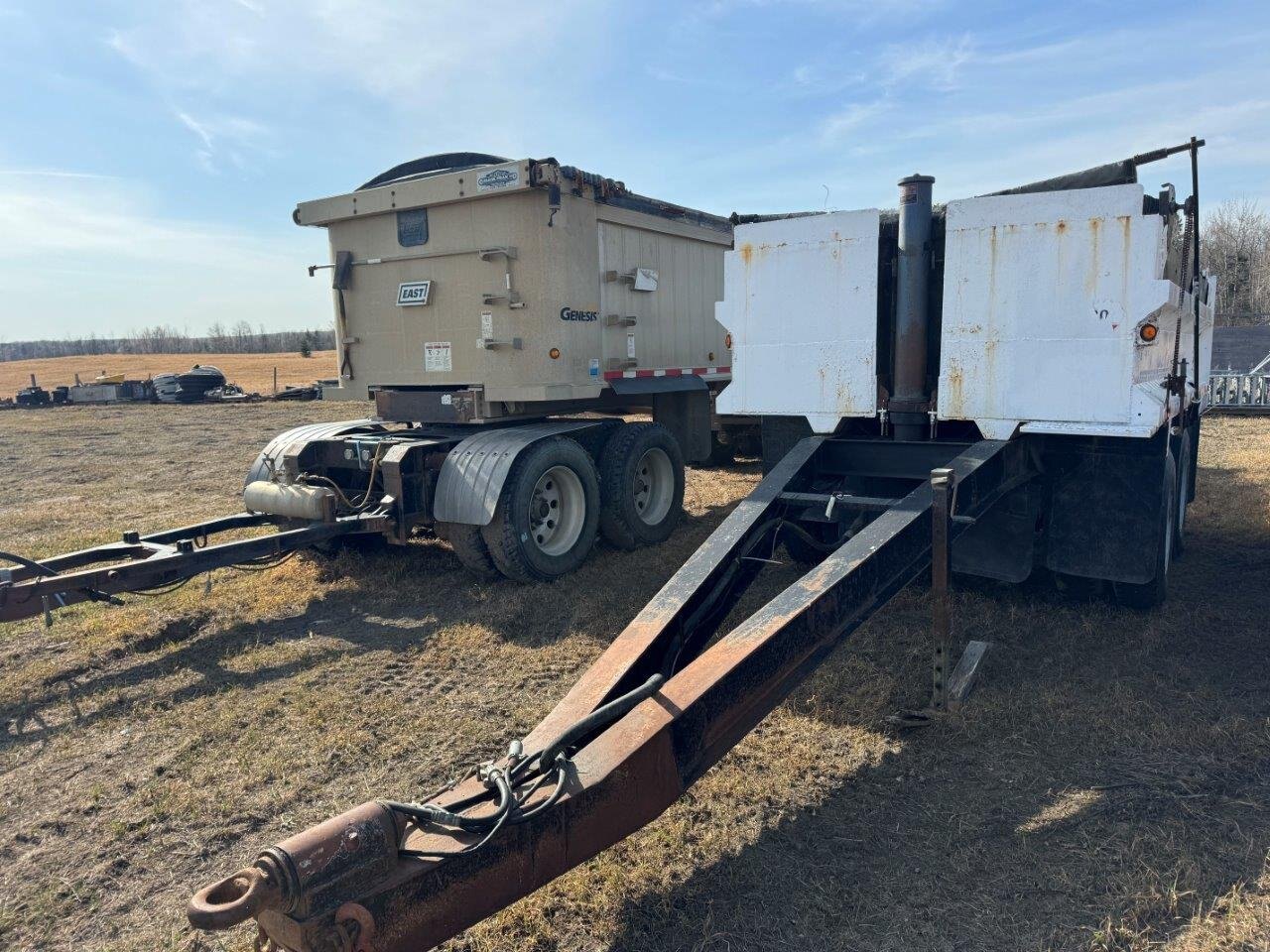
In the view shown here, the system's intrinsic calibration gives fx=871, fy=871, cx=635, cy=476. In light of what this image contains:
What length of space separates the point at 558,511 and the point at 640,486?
50.0 inches

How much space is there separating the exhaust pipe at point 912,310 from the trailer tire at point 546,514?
2.57 meters

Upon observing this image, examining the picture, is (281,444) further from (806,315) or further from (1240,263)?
(1240,263)

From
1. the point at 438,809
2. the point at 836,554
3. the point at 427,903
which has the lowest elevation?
the point at 427,903

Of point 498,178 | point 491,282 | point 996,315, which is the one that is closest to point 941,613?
point 996,315

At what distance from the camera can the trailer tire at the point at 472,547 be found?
6.16 meters

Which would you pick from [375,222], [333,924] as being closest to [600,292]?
[375,222]

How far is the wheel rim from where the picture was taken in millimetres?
7801

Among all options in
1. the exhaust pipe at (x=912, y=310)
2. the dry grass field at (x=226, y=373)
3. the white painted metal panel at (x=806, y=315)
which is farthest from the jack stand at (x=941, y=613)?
the dry grass field at (x=226, y=373)

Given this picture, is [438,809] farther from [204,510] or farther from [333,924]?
[204,510]

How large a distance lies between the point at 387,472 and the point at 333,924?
448 cm

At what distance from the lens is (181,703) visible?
4379 millimetres

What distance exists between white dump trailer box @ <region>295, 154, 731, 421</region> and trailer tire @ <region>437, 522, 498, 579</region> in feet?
3.26

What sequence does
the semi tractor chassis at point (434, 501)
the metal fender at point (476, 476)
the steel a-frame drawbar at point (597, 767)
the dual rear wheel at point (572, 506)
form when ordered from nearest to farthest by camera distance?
the steel a-frame drawbar at point (597, 767) → the semi tractor chassis at point (434, 501) → the metal fender at point (476, 476) → the dual rear wheel at point (572, 506)

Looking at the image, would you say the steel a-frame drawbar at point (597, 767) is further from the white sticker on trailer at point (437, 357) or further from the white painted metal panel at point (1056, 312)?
the white sticker on trailer at point (437, 357)
